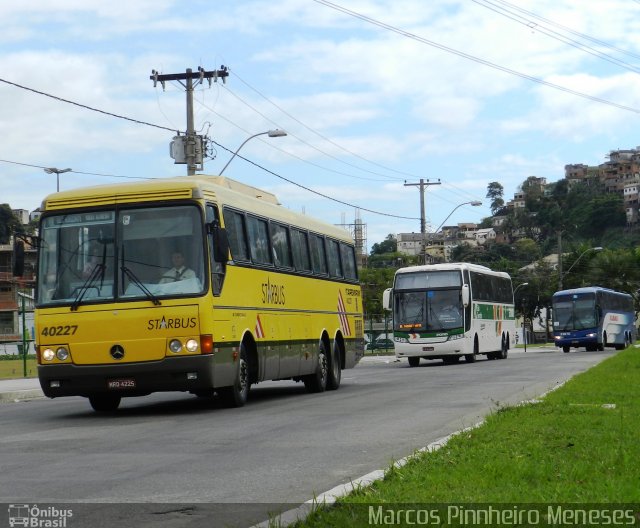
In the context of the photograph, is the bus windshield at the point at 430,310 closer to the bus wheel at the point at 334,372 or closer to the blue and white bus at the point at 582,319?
the bus wheel at the point at 334,372

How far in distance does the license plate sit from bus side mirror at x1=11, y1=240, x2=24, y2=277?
2.03 metres

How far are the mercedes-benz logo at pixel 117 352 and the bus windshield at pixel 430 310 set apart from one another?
89.3 feet

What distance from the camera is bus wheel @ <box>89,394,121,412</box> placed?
18.6 metres

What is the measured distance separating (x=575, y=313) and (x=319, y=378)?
1731 inches

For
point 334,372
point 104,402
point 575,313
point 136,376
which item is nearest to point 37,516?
point 136,376

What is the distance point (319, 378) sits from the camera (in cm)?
2297

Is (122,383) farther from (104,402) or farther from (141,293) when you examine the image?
(104,402)

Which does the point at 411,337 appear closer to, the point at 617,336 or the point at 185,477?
the point at 617,336

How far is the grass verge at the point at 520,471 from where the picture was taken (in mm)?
7398

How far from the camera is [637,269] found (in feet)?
353

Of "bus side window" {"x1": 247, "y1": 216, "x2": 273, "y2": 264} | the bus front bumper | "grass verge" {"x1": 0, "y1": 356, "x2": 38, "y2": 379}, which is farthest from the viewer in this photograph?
"grass verge" {"x1": 0, "y1": 356, "x2": 38, "y2": 379}

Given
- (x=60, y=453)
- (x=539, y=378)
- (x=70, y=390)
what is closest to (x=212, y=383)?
(x=70, y=390)

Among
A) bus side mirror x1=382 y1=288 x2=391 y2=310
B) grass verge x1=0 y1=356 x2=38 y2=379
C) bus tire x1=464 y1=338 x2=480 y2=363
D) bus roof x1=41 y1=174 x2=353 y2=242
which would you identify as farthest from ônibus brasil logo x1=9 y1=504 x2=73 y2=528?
bus tire x1=464 y1=338 x2=480 y2=363

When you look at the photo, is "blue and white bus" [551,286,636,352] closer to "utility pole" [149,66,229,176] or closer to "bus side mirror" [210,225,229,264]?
"utility pole" [149,66,229,176]
